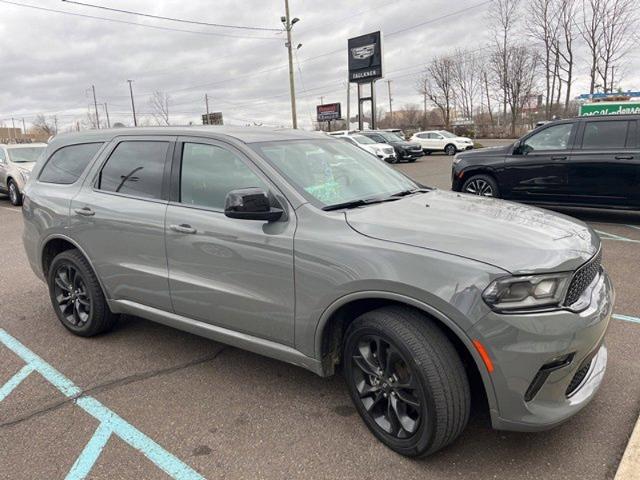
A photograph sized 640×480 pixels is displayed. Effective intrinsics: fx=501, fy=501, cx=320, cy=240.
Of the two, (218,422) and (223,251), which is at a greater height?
(223,251)

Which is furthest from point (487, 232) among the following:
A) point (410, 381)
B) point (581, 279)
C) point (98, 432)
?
point (98, 432)

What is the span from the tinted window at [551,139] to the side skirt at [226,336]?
707cm

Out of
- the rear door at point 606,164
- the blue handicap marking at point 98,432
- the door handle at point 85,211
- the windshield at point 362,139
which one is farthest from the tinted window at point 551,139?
the windshield at point 362,139

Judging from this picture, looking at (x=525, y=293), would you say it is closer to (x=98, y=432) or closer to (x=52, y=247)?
(x=98, y=432)

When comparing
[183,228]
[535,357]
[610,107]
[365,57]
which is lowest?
[535,357]

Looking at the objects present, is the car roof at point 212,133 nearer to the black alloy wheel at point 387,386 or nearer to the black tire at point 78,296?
the black tire at point 78,296

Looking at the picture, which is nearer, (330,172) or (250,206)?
(250,206)

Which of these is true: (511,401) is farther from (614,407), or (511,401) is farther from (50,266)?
(50,266)

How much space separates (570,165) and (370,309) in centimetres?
666

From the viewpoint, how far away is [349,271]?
2.60 metres

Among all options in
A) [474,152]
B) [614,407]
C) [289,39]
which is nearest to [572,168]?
[474,152]

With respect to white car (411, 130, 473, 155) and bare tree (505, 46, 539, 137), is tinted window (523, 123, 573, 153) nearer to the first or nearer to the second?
white car (411, 130, 473, 155)

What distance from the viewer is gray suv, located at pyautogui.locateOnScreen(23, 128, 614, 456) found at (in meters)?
2.29

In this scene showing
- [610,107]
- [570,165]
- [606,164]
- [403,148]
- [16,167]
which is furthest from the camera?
[403,148]
